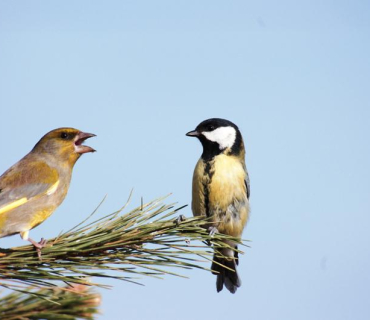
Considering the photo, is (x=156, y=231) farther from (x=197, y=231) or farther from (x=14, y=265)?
(x=14, y=265)

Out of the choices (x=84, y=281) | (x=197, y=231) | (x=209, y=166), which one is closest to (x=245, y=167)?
(x=209, y=166)

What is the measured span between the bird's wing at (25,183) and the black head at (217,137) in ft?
6.01

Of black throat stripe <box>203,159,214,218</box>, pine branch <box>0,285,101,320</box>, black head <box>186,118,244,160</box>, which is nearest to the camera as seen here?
pine branch <box>0,285,101,320</box>

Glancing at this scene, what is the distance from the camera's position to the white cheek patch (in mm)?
6199

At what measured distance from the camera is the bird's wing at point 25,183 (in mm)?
4496

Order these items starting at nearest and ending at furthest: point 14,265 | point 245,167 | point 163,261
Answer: point 14,265 → point 163,261 → point 245,167

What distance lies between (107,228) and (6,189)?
1.68 metres

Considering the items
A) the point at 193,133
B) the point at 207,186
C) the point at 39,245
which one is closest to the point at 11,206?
the point at 39,245

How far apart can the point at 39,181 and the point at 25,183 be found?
0.12 metres

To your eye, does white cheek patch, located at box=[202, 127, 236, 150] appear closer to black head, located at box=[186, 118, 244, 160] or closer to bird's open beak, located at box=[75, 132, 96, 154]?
black head, located at box=[186, 118, 244, 160]

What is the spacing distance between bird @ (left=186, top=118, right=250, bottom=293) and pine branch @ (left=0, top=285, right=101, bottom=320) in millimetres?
Result: 2834

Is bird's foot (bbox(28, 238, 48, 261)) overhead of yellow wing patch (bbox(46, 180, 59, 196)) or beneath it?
beneath

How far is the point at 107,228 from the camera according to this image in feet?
10.8

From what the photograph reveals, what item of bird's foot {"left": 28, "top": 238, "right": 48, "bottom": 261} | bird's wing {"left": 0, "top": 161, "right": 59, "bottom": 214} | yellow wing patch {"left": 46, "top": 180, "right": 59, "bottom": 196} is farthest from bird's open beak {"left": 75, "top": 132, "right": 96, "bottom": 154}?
bird's foot {"left": 28, "top": 238, "right": 48, "bottom": 261}
